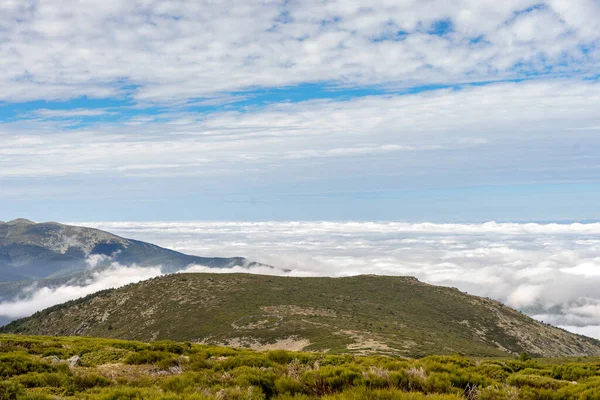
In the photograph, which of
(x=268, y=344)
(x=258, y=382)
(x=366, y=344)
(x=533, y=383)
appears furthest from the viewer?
(x=268, y=344)

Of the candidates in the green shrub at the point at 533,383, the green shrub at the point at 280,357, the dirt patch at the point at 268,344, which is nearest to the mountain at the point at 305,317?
the dirt patch at the point at 268,344

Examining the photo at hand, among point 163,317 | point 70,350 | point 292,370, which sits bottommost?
point 163,317

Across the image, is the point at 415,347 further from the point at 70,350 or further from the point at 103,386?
the point at 103,386

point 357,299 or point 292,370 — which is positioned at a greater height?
point 292,370

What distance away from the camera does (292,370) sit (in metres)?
14.0

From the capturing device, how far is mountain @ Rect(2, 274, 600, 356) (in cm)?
7944

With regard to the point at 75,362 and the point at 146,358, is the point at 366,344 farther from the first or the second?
the point at 75,362

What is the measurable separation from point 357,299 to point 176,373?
117m

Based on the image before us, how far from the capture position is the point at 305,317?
94188 millimetres

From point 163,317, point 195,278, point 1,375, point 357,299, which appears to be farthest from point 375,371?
point 195,278

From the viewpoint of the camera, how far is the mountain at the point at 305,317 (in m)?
79.4

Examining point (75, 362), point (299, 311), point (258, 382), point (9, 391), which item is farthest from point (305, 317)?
point (9, 391)

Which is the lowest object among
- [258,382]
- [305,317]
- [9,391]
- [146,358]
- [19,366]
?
[305,317]

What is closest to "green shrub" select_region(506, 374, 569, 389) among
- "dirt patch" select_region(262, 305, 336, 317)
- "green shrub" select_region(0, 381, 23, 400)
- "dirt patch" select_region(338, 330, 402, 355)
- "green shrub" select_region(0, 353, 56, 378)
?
"green shrub" select_region(0, 381, 23, 400)
